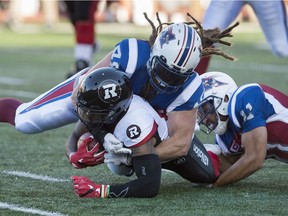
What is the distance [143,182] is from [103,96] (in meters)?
0.44

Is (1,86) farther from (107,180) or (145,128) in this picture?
(145,128)

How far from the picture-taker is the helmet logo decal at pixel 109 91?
4.12 metres

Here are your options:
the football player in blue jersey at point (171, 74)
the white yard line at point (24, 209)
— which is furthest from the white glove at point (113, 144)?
the white yard line at point (24, 209)

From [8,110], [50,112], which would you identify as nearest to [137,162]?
[50,112]

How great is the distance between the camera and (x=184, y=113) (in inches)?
174

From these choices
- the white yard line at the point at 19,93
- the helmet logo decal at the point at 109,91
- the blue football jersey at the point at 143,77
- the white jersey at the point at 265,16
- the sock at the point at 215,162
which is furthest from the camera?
the white yard line at the point at 19,93

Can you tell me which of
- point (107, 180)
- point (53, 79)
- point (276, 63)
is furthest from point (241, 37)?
point (107, 180)

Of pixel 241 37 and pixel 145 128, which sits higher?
pixel 145 128

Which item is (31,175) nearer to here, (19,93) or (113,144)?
(113,144)

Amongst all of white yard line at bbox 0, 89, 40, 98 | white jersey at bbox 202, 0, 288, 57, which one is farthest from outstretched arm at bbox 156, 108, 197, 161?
white yard line at bbox 0, 89, 40, 98

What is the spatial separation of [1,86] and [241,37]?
330 inches

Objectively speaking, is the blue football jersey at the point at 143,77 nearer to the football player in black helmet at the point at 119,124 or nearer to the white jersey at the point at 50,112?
the football player in black helmet at the point at 119,124

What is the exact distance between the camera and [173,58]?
166 inches

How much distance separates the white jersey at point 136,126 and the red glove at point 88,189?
0.23 metres
